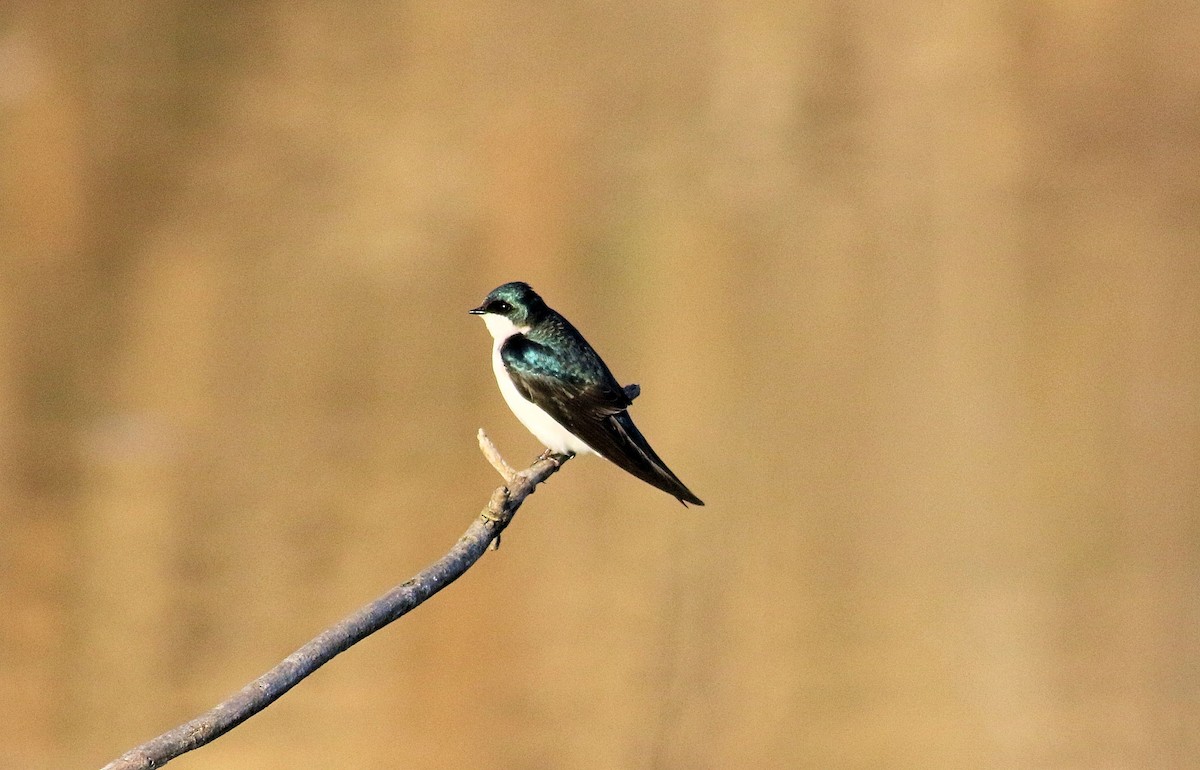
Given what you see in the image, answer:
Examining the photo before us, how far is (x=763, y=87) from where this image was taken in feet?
19.7

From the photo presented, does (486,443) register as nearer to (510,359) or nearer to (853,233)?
(510,359)

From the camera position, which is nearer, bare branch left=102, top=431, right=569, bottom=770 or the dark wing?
bare branch left=102, top=431, right=569, bottom=770

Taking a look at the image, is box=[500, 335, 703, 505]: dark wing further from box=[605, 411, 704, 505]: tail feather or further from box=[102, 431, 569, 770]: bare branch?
box=[102, 431, 569, 770]: bare branch

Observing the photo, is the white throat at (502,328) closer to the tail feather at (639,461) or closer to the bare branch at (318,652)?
the tail feather at (639,461)

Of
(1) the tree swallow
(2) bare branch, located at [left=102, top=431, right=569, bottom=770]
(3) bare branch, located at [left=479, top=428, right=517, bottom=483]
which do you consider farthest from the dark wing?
(2) bare branch, located at [left=102, top=431, right=569, bottom=770]

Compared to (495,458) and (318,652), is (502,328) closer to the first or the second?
(495,458)

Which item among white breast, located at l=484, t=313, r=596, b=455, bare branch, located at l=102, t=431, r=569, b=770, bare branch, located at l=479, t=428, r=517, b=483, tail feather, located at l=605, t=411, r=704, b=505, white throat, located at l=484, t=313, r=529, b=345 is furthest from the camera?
white throat, located at l=484, t=313, r=529, b=345

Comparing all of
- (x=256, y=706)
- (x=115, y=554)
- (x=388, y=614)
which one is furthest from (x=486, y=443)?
(x=115, y=554)

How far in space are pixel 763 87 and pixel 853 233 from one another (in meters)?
0.75

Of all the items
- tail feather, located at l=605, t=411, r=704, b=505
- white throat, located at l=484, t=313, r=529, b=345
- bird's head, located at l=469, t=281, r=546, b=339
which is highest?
bird's head, located at l=469, t=281, r=546, b=339

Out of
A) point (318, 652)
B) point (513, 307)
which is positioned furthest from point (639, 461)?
point (318, 652)

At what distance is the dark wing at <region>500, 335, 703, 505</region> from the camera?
2.01 metres

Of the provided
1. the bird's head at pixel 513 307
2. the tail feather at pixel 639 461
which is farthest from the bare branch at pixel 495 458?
the bird's head at pixel 513 307

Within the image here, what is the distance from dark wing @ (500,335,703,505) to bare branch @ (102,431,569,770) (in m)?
0.47
